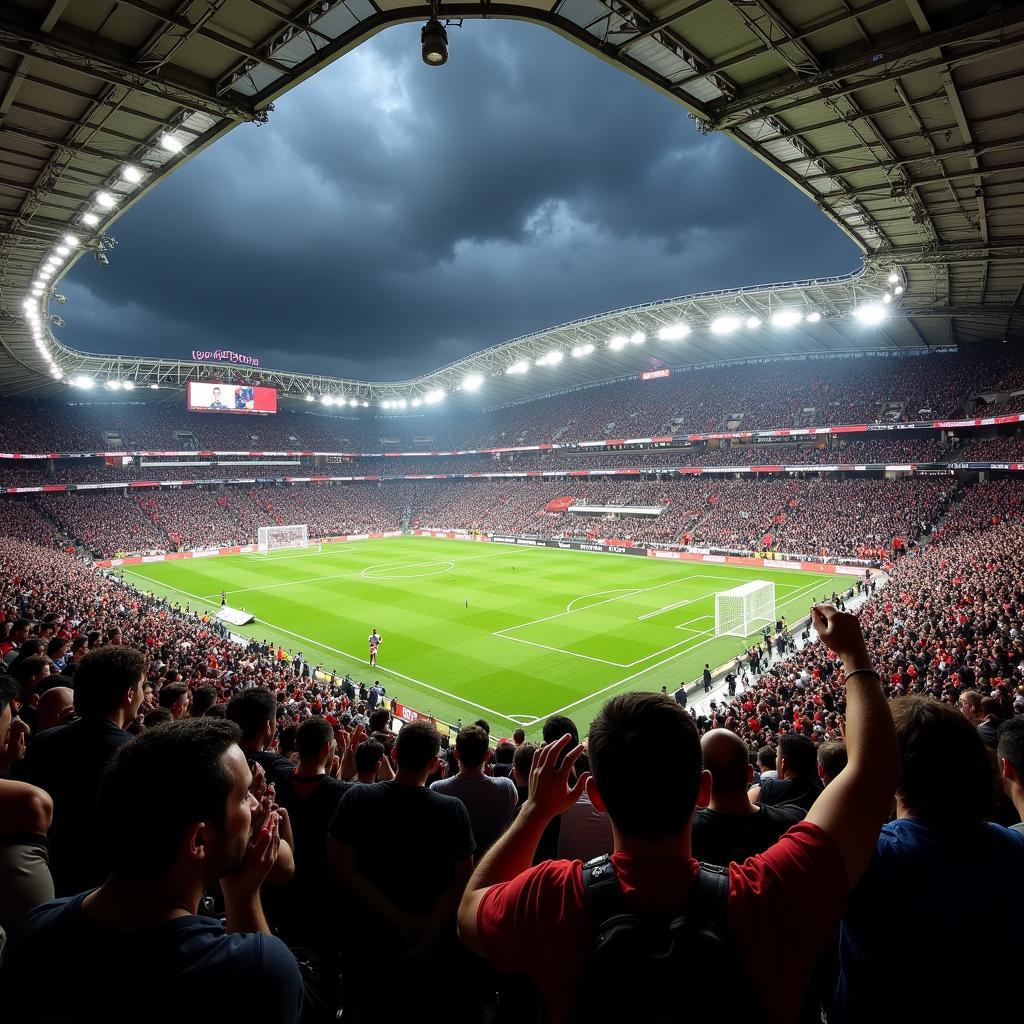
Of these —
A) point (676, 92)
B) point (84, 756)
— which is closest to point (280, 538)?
point (676, 92)

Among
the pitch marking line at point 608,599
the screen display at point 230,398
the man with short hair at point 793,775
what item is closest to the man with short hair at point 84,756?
the man with short hair at point 793,775

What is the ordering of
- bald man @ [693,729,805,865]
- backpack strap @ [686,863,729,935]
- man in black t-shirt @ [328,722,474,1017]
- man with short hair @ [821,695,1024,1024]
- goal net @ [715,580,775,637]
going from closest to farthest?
backpack strap @ [686,863,729,935]
man with short hair @ [821,695,1024,1024]
man in black t-shirt @ [328,722,474,1017]
bald man @ [693,729,805,865]
goal net @ [715,580,775,637]

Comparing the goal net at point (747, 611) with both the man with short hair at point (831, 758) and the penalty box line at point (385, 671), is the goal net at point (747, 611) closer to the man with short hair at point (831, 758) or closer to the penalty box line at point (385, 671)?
the penalty box line at point (385, 671)

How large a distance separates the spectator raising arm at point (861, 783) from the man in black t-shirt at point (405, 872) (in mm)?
2113

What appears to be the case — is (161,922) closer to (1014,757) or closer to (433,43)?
(1014,757)

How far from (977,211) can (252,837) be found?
28613 millimetres

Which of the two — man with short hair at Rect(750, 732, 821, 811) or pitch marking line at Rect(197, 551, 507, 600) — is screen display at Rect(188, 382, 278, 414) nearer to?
pitch marking line at Rect(197, 551, 507, 600)

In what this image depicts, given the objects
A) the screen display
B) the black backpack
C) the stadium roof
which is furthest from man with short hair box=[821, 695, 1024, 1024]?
the screen display

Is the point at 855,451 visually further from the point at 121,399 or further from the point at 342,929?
the point at 121,399

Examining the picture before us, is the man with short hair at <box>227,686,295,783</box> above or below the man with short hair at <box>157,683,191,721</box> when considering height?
above

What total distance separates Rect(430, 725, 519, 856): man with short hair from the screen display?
6259 cm

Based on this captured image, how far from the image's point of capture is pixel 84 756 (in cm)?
385

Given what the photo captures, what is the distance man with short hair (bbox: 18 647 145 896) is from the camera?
3.51 meters

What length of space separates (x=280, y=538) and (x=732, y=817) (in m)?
62.7
